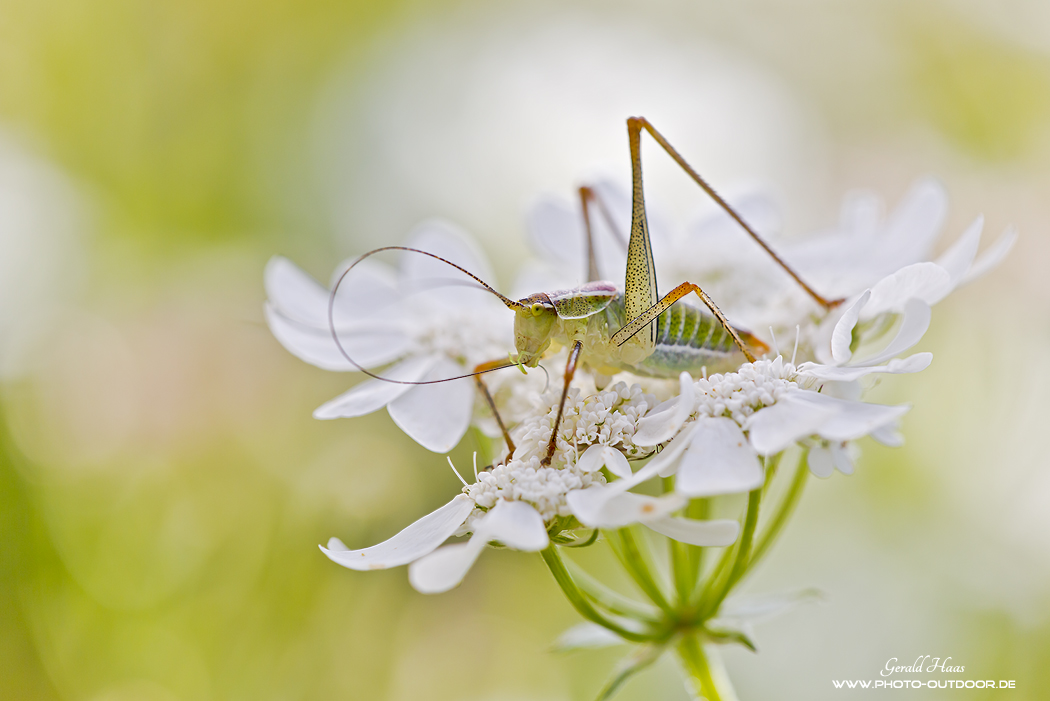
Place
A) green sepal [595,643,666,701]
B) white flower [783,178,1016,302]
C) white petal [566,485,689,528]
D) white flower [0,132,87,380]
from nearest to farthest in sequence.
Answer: white petal [566,485,689,528], green sepal [595,643,666,701], white flower [783,178,1016,302], white flower [0,132,87,380]

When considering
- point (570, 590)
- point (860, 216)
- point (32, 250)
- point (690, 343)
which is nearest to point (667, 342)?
point (690, 343)

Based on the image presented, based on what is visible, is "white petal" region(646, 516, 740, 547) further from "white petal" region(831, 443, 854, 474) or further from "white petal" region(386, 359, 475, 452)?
"white petal" region(386, 359, 475, 452)

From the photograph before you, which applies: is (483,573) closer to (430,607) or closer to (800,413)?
(430,607)

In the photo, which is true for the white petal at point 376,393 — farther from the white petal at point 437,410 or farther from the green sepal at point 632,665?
the green sepal at point 632,665

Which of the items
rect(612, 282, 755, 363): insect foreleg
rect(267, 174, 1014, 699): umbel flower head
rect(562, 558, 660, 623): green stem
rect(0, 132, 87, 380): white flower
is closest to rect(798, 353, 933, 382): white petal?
rect(267, 174, 1014, 699): umbel flower head

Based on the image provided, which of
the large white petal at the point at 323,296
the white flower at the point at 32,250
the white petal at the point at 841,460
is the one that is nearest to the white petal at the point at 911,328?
the white petal at the point at 841,460

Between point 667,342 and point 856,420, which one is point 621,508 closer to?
point 856,420

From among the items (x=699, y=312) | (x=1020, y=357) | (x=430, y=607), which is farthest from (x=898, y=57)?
(x=430, y=607)
